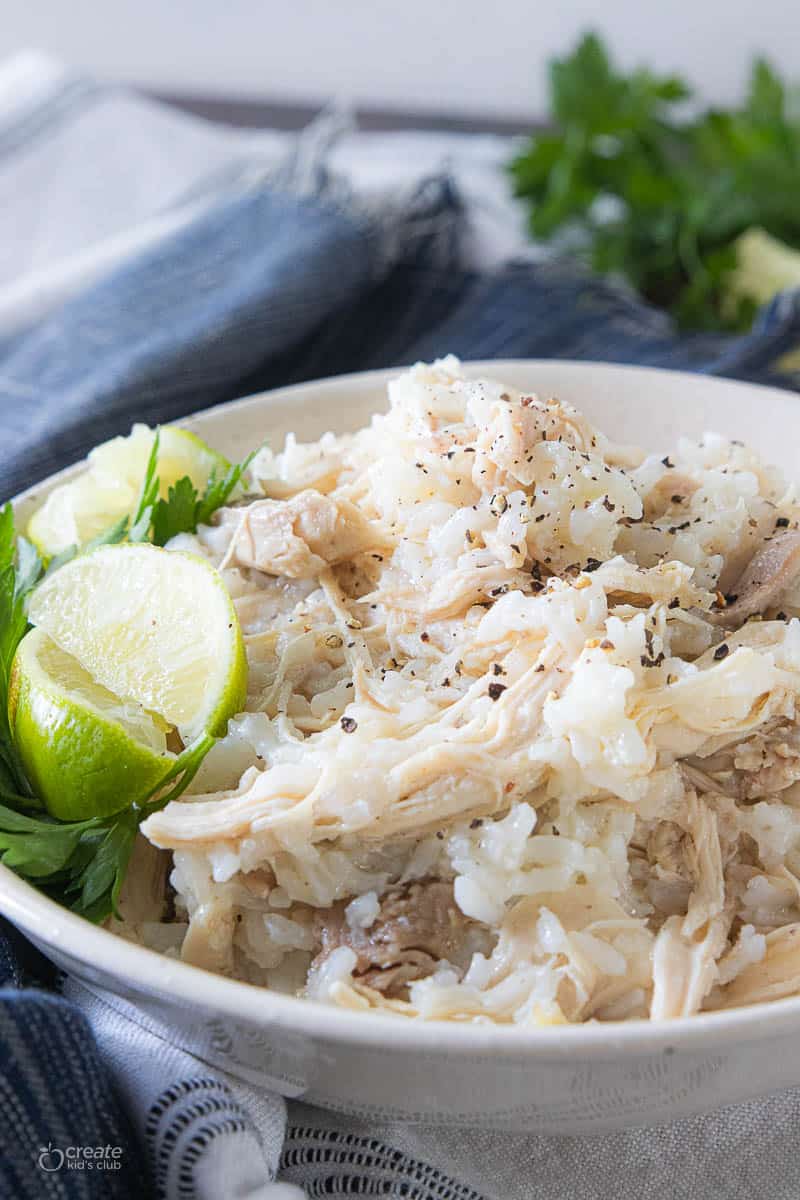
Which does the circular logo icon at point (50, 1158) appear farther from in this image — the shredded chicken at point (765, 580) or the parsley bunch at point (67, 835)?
the shredded chicken at point (765, 580)

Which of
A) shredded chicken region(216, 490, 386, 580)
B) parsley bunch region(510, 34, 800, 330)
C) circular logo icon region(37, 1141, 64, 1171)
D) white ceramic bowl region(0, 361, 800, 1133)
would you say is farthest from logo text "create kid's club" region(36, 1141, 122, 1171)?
parsley bunch region(510, 34, 800, 330)

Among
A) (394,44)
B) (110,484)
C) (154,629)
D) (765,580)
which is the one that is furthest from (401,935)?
(394,44)

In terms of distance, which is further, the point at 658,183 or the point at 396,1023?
the point at 658,183

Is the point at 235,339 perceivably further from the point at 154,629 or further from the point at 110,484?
the point at 154,629

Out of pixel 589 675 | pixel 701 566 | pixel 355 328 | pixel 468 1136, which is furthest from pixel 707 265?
pixel 468 1136

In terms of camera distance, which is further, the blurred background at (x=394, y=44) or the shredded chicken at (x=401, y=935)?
the blurred background at (x=394, y=44)

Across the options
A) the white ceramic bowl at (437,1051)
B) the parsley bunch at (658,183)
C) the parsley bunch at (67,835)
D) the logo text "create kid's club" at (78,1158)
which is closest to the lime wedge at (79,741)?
the parsley bunch at (67,835)

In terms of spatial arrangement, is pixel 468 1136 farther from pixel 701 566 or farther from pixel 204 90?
pixel 204 90
